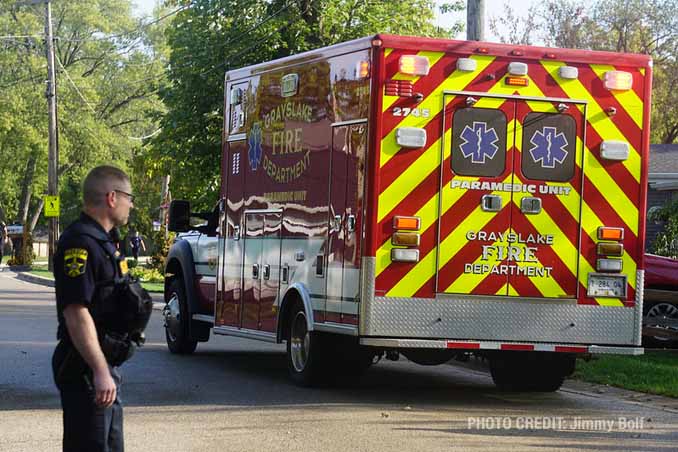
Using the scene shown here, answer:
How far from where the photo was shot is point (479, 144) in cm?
1141

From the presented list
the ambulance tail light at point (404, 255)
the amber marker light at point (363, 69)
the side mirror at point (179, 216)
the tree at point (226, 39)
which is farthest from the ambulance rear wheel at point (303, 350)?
the tree at point (226, 39)

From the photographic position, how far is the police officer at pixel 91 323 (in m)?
5.54

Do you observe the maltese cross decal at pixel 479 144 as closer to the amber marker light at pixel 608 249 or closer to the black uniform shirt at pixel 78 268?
the amber marker light at pixel 608 249

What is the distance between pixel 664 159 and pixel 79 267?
31.1m

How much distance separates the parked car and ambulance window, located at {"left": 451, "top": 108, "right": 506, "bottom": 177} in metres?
6.23

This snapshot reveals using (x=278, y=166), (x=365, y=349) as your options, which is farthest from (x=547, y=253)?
(x=278, y=166)

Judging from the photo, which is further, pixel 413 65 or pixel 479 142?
pixel 479 142

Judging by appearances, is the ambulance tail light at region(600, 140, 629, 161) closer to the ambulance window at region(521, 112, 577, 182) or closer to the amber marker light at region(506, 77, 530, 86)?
the ambulance window at region(521, 112, 577, 182)

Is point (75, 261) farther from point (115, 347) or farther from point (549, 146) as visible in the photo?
point (549, 146)

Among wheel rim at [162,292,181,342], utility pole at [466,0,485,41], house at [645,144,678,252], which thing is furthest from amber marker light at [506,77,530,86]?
house at [645,144,678,252]

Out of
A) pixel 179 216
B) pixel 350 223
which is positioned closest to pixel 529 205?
pixel 350 223

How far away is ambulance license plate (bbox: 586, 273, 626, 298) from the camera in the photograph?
1165 centimetres

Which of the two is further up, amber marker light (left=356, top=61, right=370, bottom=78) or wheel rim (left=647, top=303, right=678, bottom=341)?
amber marker light (left=356, top=61, right=370, bottom=78)

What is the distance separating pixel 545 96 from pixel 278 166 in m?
2.86
